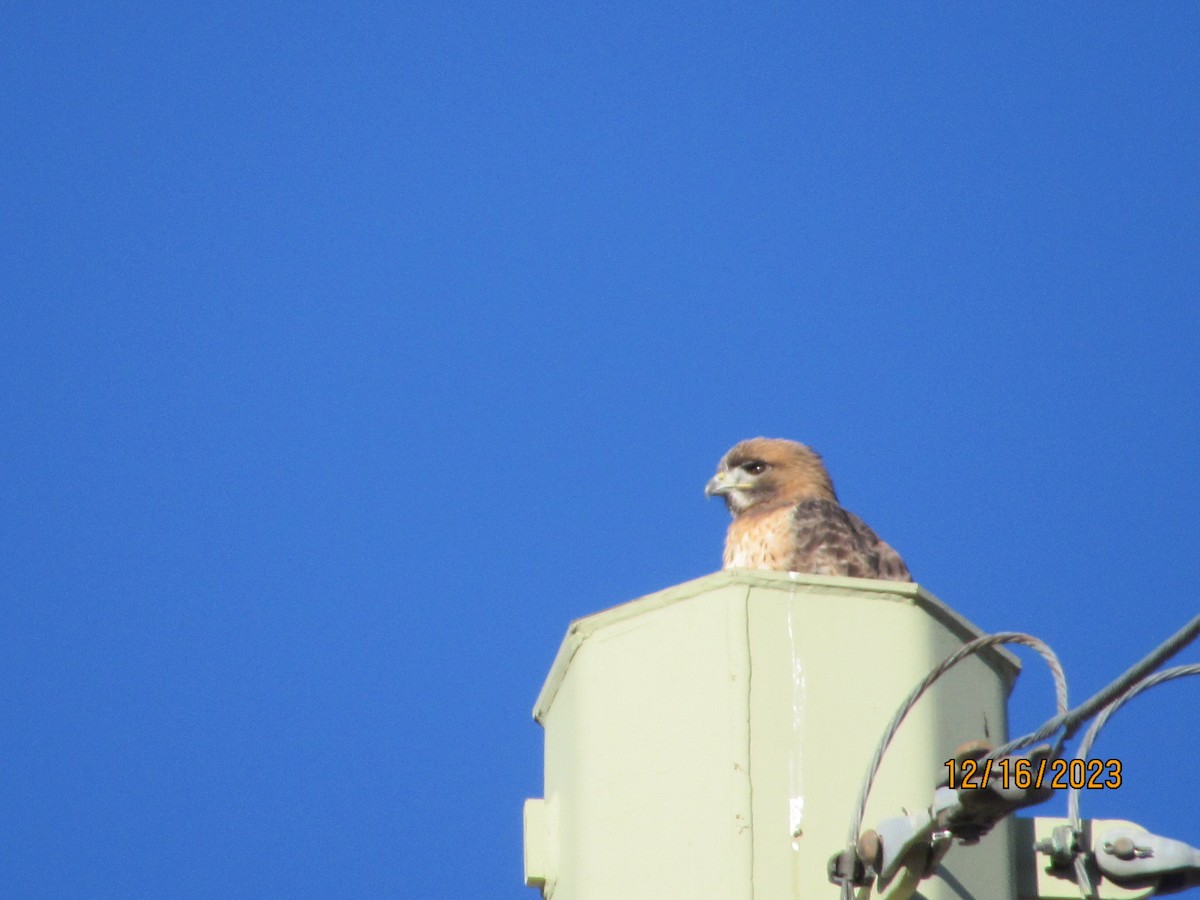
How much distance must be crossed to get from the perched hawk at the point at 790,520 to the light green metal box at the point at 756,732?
11.0 ft

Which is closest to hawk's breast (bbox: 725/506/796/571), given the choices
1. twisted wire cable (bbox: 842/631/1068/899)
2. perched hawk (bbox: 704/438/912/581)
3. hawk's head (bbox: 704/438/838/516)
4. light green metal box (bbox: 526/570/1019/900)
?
perched hawk (bbox: 704/438/912/581)

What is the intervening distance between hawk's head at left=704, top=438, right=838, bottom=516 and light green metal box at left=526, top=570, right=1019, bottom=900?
5.04 m

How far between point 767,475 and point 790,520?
1.02 meters

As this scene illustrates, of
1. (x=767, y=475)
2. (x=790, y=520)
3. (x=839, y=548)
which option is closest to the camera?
(x=839, y=548)

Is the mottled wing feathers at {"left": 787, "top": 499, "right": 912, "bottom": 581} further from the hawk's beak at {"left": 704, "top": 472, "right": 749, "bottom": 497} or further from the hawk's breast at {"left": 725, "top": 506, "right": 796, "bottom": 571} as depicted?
the hawk's beak at {"left": 704, "top": 472, "right": 749, "bottom": 497}

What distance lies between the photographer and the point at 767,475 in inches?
446

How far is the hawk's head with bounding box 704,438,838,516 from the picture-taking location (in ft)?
36.7

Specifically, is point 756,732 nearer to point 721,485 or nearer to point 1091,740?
point 1091,740

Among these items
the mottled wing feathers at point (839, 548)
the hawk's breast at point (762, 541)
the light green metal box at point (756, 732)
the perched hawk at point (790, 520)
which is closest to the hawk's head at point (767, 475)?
the perched hawk at point (790, 520)

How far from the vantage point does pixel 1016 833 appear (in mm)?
5938

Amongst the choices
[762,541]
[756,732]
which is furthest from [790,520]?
[756,732]

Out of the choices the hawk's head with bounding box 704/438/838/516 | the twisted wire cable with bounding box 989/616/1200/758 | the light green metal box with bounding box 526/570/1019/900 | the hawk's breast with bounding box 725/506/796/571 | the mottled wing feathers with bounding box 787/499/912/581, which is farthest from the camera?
the hawk's head with bounding box 704/438/838/516

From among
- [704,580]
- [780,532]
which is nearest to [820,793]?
[704,580]

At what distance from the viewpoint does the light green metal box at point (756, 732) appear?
548 cm
